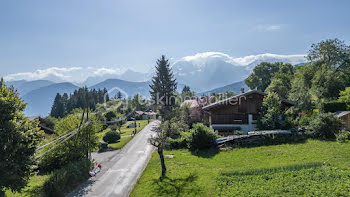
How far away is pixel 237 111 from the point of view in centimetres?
3312

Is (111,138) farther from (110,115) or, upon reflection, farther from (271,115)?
(110,115)

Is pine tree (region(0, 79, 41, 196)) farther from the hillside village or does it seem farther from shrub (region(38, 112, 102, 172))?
shrub (region(38, 112, 102, 172))

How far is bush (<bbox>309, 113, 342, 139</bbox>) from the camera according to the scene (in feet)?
74.8

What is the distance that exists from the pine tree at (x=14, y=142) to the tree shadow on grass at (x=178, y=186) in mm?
9013

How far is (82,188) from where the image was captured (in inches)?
735

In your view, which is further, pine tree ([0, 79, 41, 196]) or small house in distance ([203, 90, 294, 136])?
small house in distance ([203, 90, 294, 136])

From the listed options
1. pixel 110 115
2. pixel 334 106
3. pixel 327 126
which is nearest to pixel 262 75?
pixel 334 106

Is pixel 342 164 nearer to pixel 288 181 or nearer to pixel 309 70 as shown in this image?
pixel 288 181

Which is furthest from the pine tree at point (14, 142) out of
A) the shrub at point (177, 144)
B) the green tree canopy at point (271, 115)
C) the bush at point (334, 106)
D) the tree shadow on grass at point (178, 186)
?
the bush at point (334, 106)

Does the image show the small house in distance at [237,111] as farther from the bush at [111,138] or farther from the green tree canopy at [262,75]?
the green tree canopy at [262,75]

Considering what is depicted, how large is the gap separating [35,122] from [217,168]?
15262 mm

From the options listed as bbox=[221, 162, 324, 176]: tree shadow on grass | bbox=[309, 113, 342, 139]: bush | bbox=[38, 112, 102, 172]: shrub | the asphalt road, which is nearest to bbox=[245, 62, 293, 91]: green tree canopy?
bbox=[309, 113, 342, 139]: bush

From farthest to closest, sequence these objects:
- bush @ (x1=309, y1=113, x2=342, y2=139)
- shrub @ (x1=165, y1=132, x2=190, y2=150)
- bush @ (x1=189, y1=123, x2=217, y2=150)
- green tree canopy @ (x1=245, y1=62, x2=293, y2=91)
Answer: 1. green tree canopy @ (x1=245, y1=62, x2=293, y2=91)
2. shrub @ (x1=165, y1=132, x2=190, y2=150)
3. bush @ (x1=189, y1=123, x2=217, y2=150)
4. bush @ (x1=309, y1=113, x2=342, y2=139)

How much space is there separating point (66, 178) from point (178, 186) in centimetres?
1040
